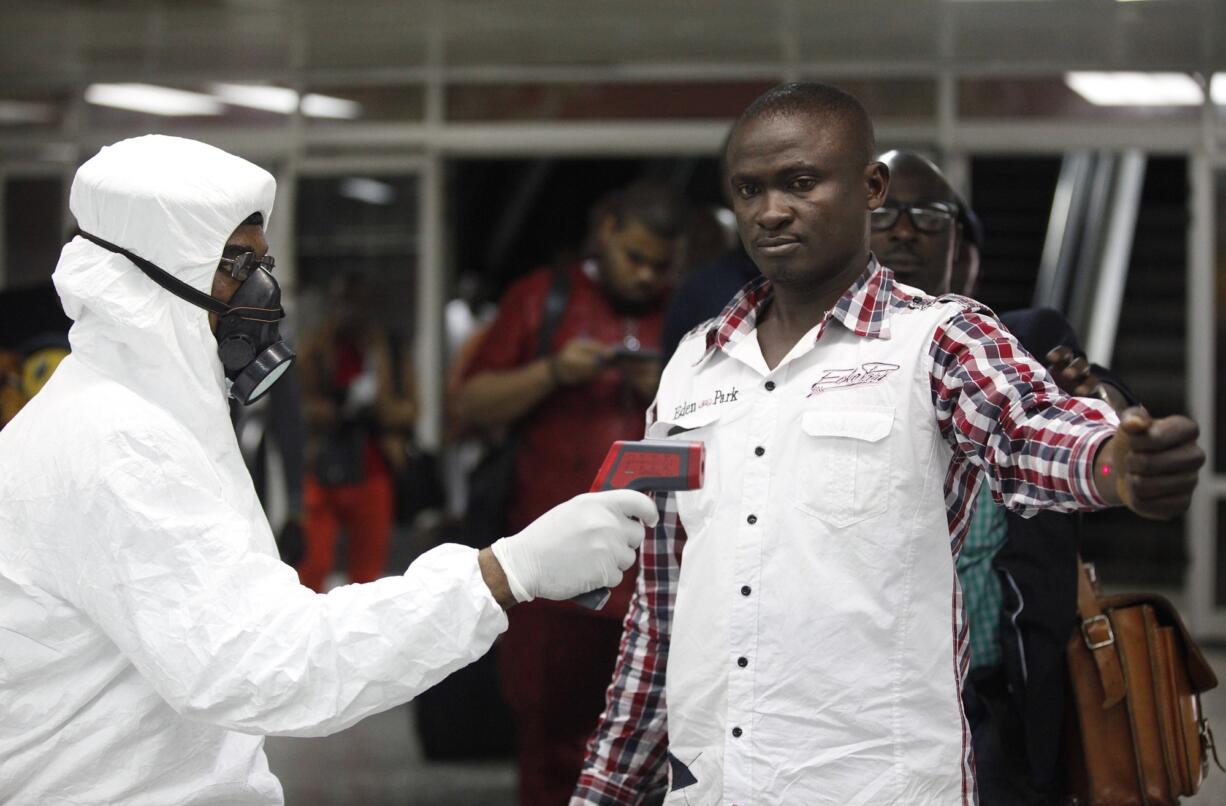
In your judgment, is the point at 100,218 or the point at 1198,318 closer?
the point at 100,218

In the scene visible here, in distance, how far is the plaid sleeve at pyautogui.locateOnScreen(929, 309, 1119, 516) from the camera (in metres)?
1.51

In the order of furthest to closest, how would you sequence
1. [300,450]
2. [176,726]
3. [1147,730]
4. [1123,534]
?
[1123,534]
[300,450]
[1147,730]
[176,726]

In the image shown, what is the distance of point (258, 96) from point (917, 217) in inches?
254

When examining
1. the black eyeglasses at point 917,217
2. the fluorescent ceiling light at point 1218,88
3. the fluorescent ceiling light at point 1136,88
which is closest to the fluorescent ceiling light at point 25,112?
the fluorescent ceiling light at point 1136,88

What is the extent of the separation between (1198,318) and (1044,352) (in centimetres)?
555

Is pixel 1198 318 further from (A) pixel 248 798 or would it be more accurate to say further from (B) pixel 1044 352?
(A) pixel 248 798

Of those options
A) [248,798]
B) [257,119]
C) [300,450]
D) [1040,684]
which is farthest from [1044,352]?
[257,119]

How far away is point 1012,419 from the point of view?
162 cm

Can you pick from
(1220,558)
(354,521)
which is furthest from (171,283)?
(1220,558)

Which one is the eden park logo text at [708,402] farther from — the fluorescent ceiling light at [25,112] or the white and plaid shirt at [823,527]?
the fluorescent ceiling light at [25,112]

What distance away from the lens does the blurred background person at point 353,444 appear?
604 cm

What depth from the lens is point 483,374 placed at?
12.0 ft

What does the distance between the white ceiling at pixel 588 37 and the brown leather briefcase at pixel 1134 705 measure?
5615 millimetres

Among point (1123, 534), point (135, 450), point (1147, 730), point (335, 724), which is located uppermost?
point (135, 450)
